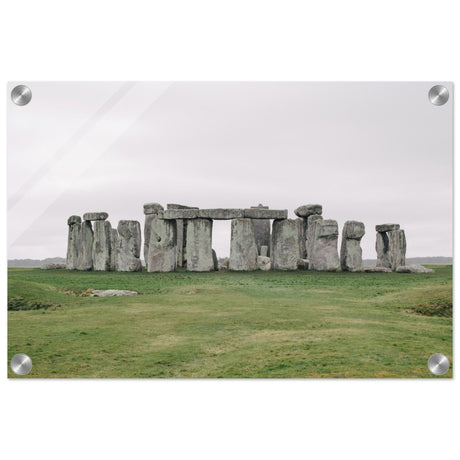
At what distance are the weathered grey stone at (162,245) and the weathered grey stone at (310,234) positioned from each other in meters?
2.11

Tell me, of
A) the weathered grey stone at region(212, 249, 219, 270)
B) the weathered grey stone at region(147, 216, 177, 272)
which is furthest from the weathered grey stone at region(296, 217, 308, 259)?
the weathered grey stone at region(147, 216, 177, 272)

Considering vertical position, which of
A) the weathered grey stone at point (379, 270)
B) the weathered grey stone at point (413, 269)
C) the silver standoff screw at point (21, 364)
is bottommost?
the silver standoff screw at point (21, 364)

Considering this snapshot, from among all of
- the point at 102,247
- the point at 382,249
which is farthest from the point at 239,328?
the point at 102,247

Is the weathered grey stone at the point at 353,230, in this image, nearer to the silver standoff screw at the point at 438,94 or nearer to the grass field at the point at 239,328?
the grass field at the point at 239,328

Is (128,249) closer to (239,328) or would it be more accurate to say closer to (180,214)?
(180,214)

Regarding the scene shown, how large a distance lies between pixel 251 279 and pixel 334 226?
5.24 ft

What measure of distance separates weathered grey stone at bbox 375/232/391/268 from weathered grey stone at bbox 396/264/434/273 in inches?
9.3

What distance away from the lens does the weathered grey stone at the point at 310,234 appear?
755 centimetres

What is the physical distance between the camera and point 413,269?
7.07m

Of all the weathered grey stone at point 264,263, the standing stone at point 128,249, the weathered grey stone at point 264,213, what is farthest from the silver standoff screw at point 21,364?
the weathered grey stone at point 264,213

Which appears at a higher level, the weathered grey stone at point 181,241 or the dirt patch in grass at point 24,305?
the weathered grey stone at point 181,241

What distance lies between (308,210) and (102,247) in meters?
3.67

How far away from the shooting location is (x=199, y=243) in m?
8.48

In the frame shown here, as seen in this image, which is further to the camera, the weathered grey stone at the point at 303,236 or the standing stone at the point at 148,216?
the weathered grey stone at the point at 303,236
